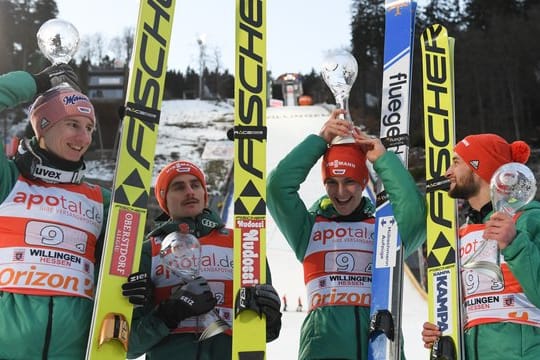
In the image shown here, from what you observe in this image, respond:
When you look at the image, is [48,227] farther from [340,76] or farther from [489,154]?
[489,154]

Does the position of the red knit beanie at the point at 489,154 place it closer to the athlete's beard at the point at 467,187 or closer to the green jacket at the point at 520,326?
the athlete's beard at the point at 467,187

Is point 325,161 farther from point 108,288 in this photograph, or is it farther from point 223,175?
point 223,175

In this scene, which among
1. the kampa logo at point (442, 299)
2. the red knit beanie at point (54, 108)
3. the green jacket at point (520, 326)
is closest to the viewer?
the green jacket at point (520, 326)

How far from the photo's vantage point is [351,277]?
3148 millimetres

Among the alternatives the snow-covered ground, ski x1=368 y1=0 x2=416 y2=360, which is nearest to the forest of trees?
the snow-covered ground

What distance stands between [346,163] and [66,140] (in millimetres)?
1290

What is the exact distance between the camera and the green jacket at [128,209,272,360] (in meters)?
2.86

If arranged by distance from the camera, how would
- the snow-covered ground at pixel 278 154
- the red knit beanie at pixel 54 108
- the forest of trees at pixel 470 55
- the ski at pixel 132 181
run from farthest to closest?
the forest of trees at pixel 470 55
the snow-covered ground at pixel 278 154
the red knit beanie at pixel 54 108
the ski at pixel 132 181

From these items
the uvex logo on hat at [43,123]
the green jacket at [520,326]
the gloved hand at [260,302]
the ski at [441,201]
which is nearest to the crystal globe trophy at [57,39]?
the uvex logo on hat at [43,123]

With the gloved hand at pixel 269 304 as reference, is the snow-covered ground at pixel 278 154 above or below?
above

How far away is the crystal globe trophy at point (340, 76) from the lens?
3275 mm

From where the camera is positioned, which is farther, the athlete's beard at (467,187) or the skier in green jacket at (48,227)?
the athlete's beard at (467,187)

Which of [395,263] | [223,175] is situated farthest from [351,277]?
→ [223,175]

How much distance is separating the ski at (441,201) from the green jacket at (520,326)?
13 centimetres
